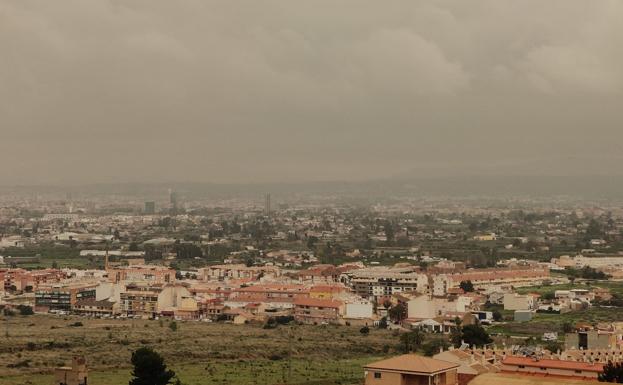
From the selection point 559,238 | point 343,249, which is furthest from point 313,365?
point 559,238

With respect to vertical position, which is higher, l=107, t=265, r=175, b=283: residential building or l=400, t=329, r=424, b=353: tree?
l=107, t=265, r=175, b=283: residential building

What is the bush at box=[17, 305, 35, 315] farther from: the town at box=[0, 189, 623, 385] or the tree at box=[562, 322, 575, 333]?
the tree at box=[562, 322, 575, 333]

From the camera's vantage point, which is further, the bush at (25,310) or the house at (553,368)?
the bush at (25,310)

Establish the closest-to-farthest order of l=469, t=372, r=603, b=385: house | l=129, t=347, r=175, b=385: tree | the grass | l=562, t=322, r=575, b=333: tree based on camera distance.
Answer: l=469, t=372, r=603, b=385: house < l=129, t=347, r=175, b=385: tree < the grass < l=562, t=322, r=575, b=333: tree

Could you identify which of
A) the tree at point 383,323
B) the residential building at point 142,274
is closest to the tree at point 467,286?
the tree at point 383,323

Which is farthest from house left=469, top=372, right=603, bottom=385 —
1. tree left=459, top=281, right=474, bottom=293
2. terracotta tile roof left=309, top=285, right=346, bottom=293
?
tree left=459, top=281, right=474, bottom=293

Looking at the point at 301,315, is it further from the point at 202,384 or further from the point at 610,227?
the point at 610,227

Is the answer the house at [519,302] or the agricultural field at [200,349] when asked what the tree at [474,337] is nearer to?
the agricultural field at [200,349]

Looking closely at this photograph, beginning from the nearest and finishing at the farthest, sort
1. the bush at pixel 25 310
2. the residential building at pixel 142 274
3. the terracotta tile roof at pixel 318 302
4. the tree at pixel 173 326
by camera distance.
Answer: the tree at pixel 173 326 < the terracotta tile roof at pixel 318 302 < the bush at pixel 25 310 < the residential building at pixel 142 274
